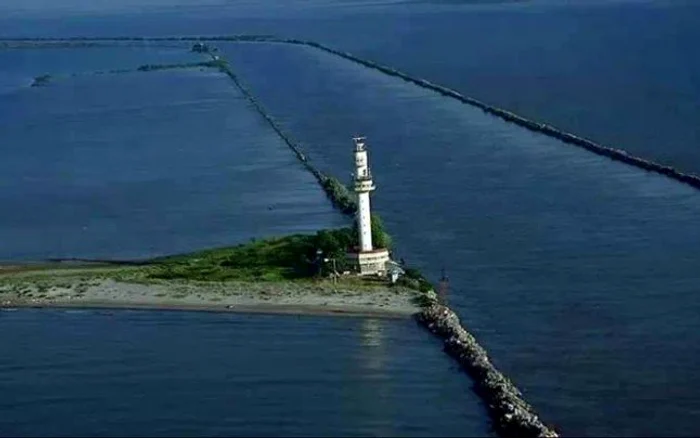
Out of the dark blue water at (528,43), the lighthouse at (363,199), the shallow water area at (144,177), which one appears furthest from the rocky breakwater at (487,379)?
the dark blue water at (528,43)

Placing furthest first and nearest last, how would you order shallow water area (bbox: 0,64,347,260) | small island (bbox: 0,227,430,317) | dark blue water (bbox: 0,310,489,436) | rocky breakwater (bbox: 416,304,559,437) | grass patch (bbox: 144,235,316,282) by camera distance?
shallow water area (bbox: 0,64,347,260), grass patch (bbox: 144,235,316,282), small island (bbox: 0,227,430,317), dark blue water (bbox: 0,310,489,436), rocky breakwater (bbox: 416,304,559,437)

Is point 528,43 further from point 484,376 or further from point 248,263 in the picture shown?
point 484,376

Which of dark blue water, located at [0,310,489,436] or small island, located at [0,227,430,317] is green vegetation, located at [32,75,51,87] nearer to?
small island, located at [0,227,430,317]

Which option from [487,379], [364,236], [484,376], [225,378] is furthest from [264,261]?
[487,379]

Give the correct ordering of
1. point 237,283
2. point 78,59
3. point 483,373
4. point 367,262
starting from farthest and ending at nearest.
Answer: point 78,59 → point 237,283 → point 367,262 → point 483,373

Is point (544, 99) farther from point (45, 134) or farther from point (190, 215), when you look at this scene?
point (190, 215)

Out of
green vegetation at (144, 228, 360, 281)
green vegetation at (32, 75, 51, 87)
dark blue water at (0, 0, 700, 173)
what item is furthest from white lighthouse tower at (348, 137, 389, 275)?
green vegetation at (32, 75, 51, 87)
